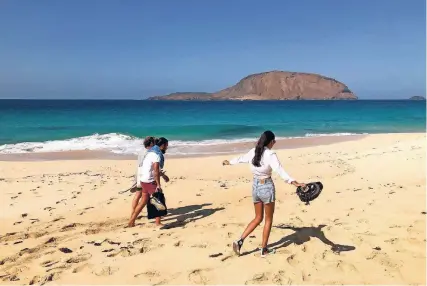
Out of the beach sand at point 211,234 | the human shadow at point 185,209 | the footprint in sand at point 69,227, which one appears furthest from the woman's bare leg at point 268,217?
the footprint in sand at point 69,227

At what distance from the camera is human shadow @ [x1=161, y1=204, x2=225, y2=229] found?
738 centimetres

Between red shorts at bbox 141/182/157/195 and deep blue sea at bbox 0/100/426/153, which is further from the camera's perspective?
deep blue sea at bbox 0/100/426/153

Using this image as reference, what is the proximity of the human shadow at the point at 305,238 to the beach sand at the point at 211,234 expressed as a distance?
0.01m

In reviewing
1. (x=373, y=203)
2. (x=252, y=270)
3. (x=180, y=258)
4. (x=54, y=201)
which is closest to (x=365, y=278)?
(x=252, y=270)

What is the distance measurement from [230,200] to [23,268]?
16.3ft

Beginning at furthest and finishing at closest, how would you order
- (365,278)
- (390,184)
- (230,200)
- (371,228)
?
(390,184) < (230,200) < (371,228) < (365,278)

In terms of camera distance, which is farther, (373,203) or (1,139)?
(1,139)

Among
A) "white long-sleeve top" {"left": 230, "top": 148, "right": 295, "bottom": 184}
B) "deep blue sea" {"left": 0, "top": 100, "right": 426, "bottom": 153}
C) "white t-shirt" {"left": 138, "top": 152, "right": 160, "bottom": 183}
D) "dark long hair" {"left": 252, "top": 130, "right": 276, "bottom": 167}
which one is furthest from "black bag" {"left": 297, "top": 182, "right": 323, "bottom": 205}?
"deep blue sea" {"left": 0, "top": 100, "right": 426, "bottom": 153}

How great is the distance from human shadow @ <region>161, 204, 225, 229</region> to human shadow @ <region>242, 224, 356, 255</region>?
1891 millimetres

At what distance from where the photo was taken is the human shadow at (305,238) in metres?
5.44

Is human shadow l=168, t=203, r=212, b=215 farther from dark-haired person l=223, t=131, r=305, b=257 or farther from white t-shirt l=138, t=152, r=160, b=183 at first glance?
dark-haired person l=223, t=131, r=305, b=257

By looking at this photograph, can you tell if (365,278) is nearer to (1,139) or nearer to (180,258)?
(180,258)

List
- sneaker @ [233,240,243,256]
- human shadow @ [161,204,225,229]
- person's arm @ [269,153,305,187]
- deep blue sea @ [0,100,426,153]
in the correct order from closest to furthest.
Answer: person's arm @ [269,153,305,187] < sneaker @ [233,240,243,256] < human shadow @ [161,204,225,229] < deep blue sea @ [0,100,426,153]

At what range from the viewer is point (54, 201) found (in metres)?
9.23
